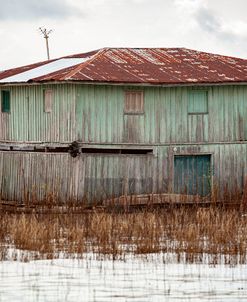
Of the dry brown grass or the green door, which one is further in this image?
the green door

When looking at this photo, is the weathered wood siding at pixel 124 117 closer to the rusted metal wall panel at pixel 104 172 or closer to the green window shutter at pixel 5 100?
the rusted metal wall panel at pixel 104 172

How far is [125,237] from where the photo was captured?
1909 centimetres

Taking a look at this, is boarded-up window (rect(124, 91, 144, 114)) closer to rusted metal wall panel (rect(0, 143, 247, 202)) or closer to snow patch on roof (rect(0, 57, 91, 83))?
rusted metal wall panel (rect(0, 143, 247, 202))

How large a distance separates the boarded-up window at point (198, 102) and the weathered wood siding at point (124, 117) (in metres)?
0.15

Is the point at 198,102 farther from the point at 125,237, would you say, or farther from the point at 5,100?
the point at 125,237

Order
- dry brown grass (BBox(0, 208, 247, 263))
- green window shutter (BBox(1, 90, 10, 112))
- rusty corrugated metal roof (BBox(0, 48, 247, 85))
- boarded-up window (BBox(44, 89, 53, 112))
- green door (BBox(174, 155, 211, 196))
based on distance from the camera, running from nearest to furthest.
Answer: dry brown grass (BBox(0, 208, 247, 263)) < rusty corrugated metal roof (BBox(0, 48, 247, 85)) < green door (BBox(174, 155, 211, 196)) < boarded-up window (BBox(44, 89, 53, 112)) < green window shutter (BBox(1, 90, 10, 112))

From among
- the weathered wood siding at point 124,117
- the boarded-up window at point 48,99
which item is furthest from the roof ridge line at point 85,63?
the boarded-up window at point 48,99

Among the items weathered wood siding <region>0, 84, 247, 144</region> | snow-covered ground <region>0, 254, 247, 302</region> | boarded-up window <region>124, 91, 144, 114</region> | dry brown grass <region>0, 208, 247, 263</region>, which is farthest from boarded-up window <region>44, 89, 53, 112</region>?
Result: snow-covered ground <region>0, 254, 247, 302</region>

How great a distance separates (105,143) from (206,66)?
4.92 metres

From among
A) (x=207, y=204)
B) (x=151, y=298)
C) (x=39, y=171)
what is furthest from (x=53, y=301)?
(x=39, y=171)

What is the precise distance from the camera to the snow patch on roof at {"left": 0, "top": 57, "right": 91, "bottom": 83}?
3133 centimetres

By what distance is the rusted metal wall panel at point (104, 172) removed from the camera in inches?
1149

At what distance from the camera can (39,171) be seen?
29.7 meters

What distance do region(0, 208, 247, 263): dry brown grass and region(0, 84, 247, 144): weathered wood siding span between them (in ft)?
29.0
